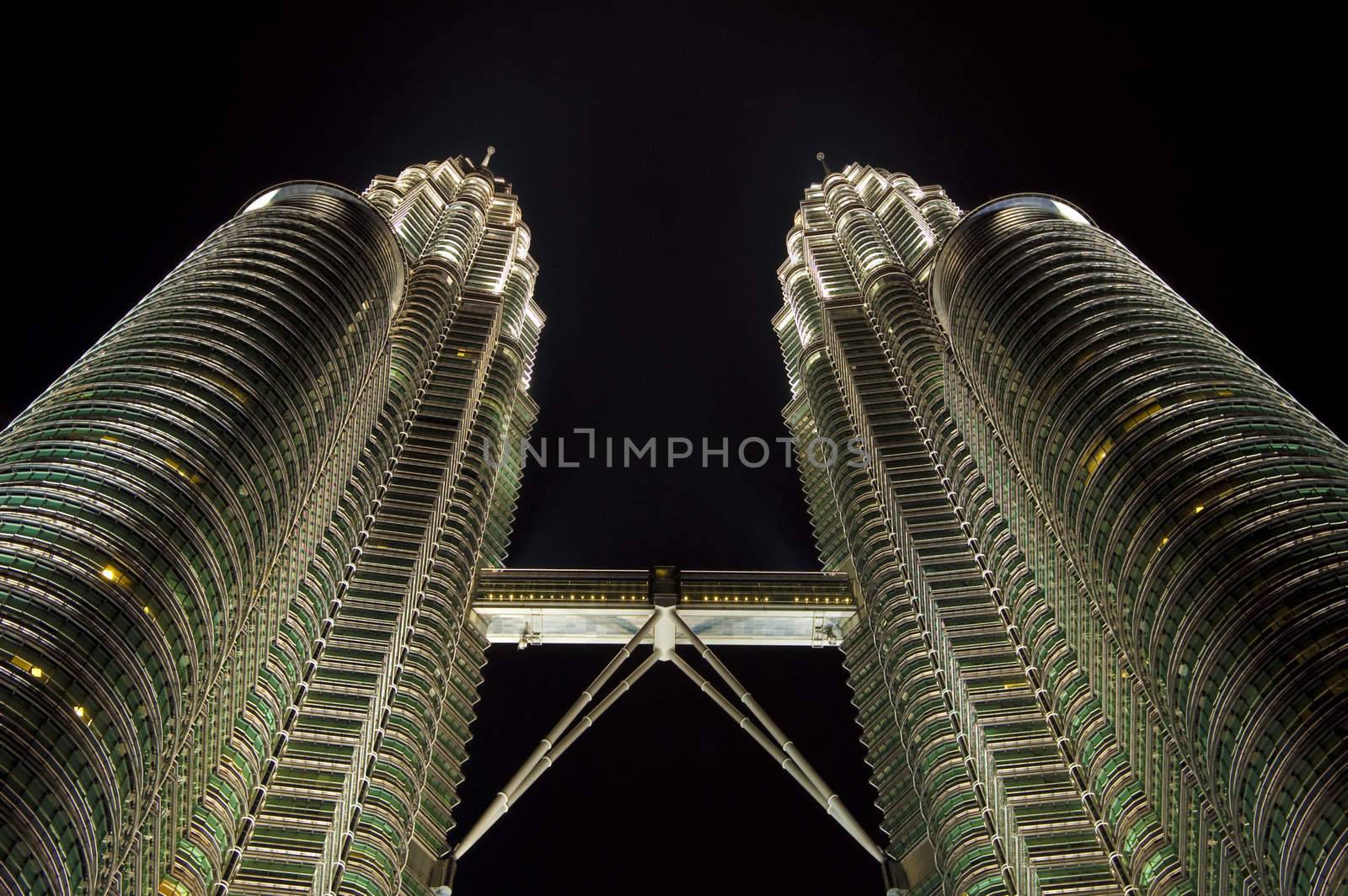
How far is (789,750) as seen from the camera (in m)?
109

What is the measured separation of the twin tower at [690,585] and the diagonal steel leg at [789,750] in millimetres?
420

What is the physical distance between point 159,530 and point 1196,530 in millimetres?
54216

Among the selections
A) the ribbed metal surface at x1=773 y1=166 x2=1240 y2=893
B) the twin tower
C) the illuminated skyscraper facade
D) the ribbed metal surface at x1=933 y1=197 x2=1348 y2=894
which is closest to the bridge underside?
the twin tower

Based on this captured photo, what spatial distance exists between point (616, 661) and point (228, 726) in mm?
41864

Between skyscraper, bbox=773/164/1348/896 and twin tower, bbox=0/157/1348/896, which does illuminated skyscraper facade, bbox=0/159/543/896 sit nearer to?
twin tower, bbox=0/157/1348/896

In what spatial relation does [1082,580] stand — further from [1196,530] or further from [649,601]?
[649,601]

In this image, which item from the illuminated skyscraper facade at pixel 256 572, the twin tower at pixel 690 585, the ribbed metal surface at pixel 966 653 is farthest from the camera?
the ribbed metal surface at pixel 966 653

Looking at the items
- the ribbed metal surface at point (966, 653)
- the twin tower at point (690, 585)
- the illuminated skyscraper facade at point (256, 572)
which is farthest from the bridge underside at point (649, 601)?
the ribbed metal surface at point (966, 653)

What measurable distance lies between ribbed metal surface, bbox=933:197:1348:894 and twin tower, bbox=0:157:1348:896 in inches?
8.9

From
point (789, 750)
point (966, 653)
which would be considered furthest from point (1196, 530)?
point (789, 750)

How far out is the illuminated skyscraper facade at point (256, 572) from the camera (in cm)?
5919

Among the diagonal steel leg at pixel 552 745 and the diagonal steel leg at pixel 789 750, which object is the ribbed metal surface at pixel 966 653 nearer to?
the diagonal steel leg at pixel 789 750

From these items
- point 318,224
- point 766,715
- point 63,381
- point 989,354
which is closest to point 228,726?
point 63,381

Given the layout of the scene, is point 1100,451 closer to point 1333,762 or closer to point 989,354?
point 989,354
